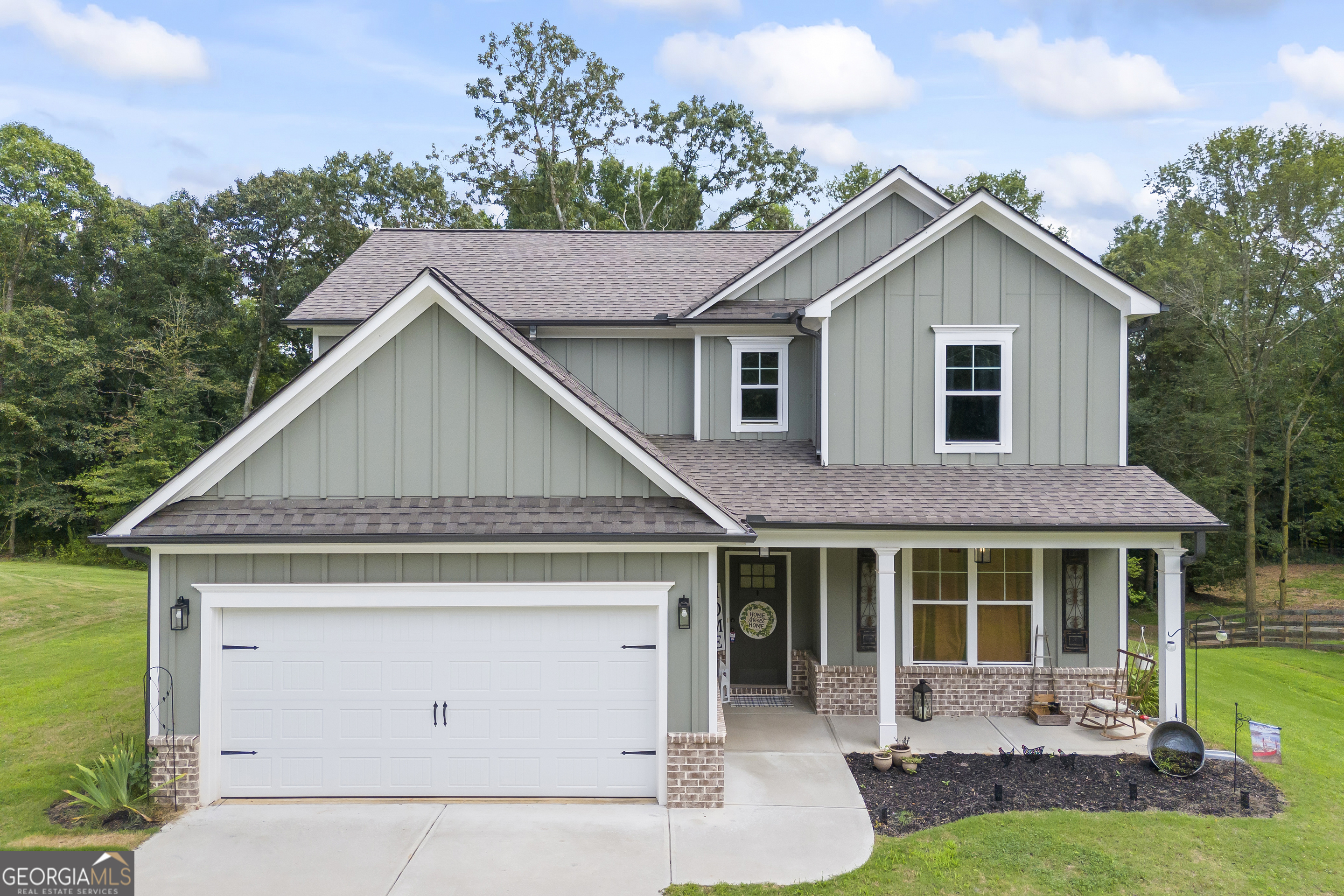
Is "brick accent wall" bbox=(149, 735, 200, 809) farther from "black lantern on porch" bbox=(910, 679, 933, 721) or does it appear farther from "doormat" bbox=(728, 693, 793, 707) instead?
"black lantern on porch" bbox=(910, 679, 933, 721)

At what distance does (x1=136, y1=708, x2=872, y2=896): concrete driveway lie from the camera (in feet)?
19.9

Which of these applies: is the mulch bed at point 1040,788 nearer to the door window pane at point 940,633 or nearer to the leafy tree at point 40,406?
the door window pane at point 940,633

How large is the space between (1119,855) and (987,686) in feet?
12.5

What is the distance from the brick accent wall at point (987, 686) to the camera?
10.1 m

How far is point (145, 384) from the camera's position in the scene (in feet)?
95.3

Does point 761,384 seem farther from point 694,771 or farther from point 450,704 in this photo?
point 450,704

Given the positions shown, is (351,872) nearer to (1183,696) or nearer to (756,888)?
(756,888)

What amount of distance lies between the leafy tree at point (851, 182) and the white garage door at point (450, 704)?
25837 millimetres

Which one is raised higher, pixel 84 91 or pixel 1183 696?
pixel 84 91

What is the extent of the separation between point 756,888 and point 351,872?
3.43 meters

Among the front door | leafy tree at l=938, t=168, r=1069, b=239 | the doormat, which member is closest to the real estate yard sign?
the doormat

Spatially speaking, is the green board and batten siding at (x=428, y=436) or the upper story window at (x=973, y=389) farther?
the upper story window at (x=973, y=389)

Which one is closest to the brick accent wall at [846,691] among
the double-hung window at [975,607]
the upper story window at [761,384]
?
the double-hung window at [975,607]

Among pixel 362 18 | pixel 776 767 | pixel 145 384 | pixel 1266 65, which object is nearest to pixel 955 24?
pixel 1266 65
